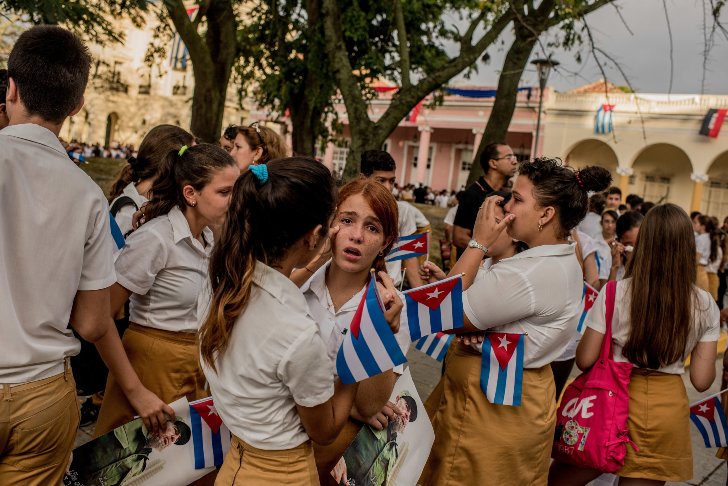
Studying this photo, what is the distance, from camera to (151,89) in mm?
44812

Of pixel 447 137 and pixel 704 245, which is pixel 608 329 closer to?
pixel 704 245

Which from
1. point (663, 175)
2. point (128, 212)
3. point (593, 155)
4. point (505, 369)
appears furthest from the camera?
point (593, 155)

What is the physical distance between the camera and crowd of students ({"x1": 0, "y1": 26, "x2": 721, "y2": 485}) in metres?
1.74

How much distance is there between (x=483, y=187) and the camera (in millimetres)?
5020

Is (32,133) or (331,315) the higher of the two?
(32,133)

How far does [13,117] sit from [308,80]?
1033 centimetres

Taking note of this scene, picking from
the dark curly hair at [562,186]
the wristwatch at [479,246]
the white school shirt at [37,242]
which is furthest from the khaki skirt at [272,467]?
the dark curly hair at [562,186]

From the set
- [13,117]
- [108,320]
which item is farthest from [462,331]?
[13,117]

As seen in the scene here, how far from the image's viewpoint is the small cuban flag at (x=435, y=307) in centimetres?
220

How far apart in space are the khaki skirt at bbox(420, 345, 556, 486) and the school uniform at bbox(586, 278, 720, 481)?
1.71ft

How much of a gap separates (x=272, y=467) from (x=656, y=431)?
79.5 inches

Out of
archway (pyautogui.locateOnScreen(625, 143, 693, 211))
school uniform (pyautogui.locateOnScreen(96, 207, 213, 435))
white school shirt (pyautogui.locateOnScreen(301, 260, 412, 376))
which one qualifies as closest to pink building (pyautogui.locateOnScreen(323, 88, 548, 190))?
archway (pyautogui.locateOnScreen(625, 143, 693, 211))

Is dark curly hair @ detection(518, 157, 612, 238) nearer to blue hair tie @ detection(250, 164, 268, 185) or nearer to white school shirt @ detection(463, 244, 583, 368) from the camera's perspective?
white school shirt @ detection(463, 244, 583, 368)

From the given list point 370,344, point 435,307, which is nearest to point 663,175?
point 435,307
